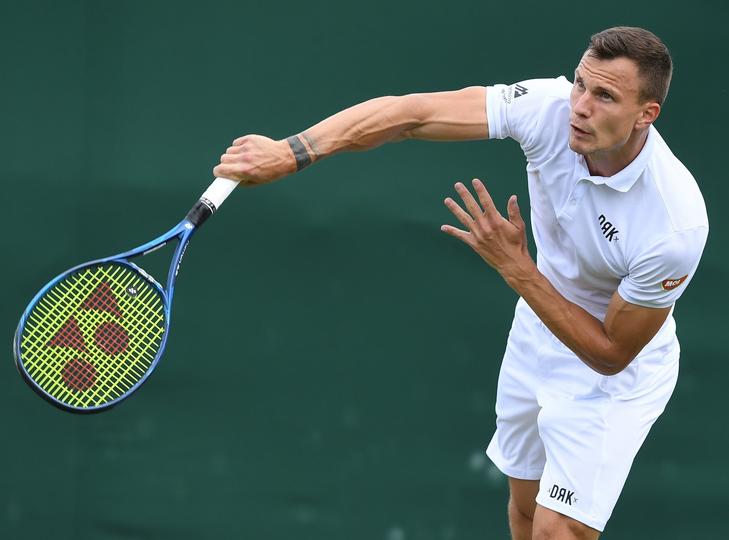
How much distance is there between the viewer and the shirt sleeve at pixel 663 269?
3533mm

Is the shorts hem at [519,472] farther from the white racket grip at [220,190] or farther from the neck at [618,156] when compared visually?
the white racket grip at [220,190]

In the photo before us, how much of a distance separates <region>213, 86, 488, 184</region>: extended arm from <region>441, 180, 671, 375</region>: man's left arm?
0.66 feet

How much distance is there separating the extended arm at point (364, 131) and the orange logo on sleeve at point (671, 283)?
0.59 metres

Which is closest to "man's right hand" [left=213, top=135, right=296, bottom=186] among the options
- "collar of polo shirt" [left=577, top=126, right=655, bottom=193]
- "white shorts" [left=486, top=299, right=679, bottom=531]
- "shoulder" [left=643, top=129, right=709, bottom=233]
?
"collar of polo shirt" [left=577, top=126, right=655, bottom=193]

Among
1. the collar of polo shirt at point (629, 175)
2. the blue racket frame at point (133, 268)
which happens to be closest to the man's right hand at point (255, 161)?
the blue racket frame at point (133, 268)

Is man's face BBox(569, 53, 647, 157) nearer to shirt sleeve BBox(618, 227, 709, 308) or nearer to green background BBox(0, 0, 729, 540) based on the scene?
shirt sleeve BBox(618, 227, 709, 308)

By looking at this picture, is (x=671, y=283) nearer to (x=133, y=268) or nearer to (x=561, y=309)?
(x=561, y=309)

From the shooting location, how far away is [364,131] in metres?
3.54

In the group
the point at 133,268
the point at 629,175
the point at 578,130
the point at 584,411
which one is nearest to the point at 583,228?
the point at 629,175

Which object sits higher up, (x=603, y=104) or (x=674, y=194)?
(x=603, y=104)

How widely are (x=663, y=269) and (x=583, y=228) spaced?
0.79ft

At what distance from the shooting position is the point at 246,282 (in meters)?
4.62

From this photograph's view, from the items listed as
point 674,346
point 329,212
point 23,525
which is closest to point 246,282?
point 329,212

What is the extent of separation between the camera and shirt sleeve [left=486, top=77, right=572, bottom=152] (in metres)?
3.64
